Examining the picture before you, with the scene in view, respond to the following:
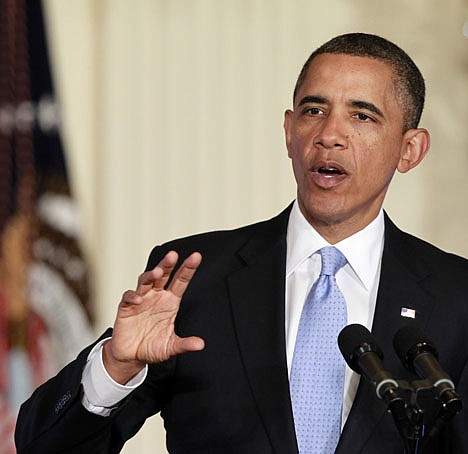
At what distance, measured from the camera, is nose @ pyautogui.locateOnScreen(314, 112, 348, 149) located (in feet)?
7.74

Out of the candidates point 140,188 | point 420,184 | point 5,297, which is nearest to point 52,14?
point 140,188

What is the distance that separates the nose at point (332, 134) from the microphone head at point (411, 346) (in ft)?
1.71

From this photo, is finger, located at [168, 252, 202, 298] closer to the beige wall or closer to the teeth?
the teeth

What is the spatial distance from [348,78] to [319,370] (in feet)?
1.96

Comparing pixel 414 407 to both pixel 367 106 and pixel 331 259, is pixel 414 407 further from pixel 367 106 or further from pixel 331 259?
pixel 367 106

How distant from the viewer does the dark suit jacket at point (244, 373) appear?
7.23 feet

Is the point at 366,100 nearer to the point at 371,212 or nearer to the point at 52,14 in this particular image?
the point at 371,212

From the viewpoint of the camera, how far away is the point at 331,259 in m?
2.40

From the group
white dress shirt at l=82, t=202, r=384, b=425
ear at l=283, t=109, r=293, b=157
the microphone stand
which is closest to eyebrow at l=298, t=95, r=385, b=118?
ear at l=283, t=109, r=293, b=157

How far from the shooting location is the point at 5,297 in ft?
14.3

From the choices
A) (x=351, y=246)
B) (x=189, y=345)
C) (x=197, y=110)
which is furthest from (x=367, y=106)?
(x=197, y=110)

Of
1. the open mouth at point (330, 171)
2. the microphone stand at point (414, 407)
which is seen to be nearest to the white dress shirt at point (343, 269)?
the open mouth at point (330, 171)

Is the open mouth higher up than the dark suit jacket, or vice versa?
the open mouth

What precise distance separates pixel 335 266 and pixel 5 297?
2230mm
